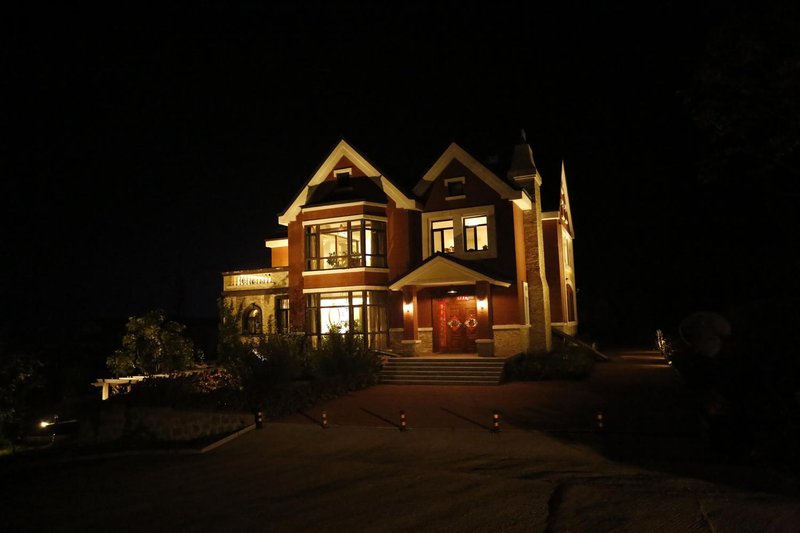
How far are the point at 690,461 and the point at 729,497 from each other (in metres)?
2.19

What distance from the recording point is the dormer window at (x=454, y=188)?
84.2 ft

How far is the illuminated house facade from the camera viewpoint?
24109 millimetres

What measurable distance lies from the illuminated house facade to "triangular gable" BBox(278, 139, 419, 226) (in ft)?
0.16

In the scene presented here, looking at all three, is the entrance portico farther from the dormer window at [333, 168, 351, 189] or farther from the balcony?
the balcony

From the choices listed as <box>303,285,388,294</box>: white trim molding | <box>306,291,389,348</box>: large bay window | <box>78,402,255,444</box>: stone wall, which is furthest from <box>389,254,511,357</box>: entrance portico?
<box>78,402,255,444</box>: stone wall

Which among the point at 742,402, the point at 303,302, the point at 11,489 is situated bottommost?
the point at 11,489

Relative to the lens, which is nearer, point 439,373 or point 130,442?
point 130,442

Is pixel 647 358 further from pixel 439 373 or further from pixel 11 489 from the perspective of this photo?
pixel 11 489

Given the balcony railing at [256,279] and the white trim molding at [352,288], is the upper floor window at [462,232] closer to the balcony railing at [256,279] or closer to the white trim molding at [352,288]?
the white trim molding at [352,288]

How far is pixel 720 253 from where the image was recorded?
26.3 metres

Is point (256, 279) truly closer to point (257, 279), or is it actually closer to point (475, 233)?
point (257, 279)

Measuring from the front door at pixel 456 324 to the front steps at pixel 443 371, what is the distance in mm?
2653

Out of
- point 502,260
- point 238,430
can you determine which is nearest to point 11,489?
point 238,430

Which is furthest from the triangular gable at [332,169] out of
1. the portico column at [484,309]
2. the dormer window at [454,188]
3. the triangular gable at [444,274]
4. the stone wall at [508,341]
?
the stone wall at [508,341]
